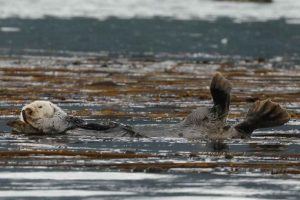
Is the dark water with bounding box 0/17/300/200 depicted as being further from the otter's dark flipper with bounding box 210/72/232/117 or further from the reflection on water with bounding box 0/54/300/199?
the otter's dark flipper with bounding box 210/72/232/117

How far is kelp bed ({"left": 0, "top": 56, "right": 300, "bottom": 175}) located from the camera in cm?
950

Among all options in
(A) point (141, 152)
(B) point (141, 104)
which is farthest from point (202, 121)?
(B) point (141, 104)

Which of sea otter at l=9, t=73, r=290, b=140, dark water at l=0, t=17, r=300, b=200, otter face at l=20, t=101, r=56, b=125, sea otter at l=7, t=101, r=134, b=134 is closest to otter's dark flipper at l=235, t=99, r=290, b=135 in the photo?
sea otter at l=9, t=73, r=290, b=140

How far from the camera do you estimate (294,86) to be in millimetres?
17281

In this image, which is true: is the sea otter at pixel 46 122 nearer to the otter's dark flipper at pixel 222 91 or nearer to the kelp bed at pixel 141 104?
the kelp bed at pixel 141 104

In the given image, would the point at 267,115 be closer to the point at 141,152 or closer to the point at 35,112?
the point at 141,152

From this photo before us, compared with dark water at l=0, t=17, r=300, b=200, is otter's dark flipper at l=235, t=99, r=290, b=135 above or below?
above

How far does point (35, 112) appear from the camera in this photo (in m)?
11.2

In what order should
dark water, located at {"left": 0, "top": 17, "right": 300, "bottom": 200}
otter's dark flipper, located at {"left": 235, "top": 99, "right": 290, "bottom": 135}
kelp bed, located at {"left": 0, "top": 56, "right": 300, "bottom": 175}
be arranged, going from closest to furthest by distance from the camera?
1. dark water, located at {"left": 0, "top": 17, "right": 300, "bottom": 200}
2. kelp bed, located at {"left": 0, "top": 56, "right": 300, "bottom": 175}
3. otter's dark flipper, located at {"left": 235, "top": 99, "right": 290, "bottom": 135}

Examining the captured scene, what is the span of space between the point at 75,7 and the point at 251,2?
8.99 meters

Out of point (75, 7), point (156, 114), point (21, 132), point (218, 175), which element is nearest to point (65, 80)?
point (156, 114)

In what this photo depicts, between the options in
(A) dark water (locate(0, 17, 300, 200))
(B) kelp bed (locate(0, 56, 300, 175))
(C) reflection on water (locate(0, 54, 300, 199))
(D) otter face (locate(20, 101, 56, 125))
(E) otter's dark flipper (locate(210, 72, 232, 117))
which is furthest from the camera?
(D) otter face (locate(20, 101, 56, 125))

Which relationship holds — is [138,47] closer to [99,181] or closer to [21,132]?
[21,132]

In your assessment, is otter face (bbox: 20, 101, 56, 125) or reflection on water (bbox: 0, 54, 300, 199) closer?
reflection on water (bbox: 0, 54, 300, 199)
